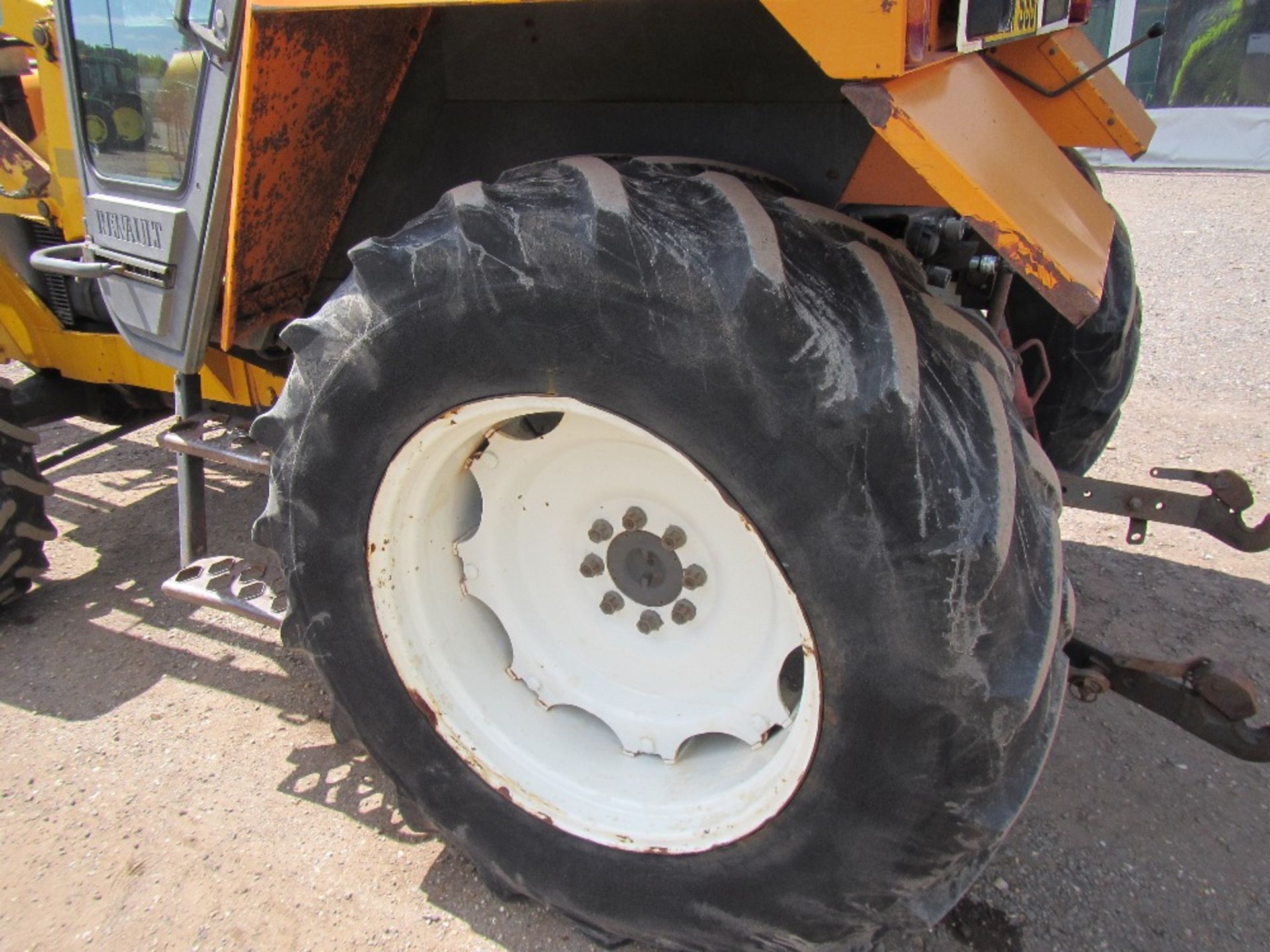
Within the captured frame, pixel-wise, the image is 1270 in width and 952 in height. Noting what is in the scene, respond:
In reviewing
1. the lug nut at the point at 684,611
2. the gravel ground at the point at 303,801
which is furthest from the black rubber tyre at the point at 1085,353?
the lug nut at the point at 684,611

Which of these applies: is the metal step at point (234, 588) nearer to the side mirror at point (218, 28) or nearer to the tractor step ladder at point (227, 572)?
the tractor step ladder at point (227, 572)

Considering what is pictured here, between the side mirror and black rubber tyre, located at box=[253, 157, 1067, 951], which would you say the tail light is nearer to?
black rubber tyre, located at box=[253, 157, 1067, 951]

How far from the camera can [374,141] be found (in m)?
2.25

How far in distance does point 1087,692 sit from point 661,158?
134cm

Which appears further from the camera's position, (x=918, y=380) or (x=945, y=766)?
(x=945, y=766)

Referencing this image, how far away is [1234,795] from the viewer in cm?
247

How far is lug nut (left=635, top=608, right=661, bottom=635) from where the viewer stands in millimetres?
2004

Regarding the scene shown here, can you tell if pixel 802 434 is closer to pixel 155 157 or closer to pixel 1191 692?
pixel 1191 692

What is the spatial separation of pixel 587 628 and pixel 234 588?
3.05 feet

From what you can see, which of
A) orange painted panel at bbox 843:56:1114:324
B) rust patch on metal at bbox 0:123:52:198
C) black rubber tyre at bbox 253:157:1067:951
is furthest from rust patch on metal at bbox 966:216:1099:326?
rust patch on metal at bbox 0:123:52:198

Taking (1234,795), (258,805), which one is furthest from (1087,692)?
(258,805)

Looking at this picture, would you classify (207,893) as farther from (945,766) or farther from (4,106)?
(4,106)

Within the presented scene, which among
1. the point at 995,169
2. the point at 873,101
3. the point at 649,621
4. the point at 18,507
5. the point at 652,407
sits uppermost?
the point at 873,101

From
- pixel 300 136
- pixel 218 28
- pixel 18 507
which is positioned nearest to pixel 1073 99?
pixel 300 136
